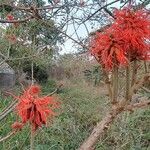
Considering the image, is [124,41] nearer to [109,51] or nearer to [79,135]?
[109,51]

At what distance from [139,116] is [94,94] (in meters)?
5.06

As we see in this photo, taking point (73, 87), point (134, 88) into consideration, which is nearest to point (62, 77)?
point (73, 87)

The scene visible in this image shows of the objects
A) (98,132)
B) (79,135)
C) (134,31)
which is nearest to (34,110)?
(98,132)

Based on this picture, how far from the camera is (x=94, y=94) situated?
35.8 feet

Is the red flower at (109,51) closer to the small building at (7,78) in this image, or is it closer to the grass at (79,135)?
the grass at (79,135)

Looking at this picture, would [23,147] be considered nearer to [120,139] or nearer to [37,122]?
[120,139]

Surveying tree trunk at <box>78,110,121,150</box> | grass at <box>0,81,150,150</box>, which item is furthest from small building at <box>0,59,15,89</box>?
tree trunk at <box>78,110,121,150</box>

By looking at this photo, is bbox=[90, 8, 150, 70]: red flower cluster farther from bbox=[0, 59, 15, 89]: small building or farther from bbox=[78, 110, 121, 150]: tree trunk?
bbox=[0, 59, 15, 89]: small building

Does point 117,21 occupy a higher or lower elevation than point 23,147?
higher

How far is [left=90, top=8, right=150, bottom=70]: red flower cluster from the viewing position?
5.24 ft

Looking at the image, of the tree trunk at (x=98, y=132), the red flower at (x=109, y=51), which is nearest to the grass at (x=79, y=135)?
the tree trunk at (x=98, y=132)

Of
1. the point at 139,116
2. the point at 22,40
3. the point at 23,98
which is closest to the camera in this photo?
the point at 23,98

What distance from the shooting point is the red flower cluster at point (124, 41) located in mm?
1599

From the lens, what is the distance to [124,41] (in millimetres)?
1613
